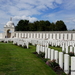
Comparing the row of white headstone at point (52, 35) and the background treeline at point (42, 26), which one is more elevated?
the background treeline at point (42, 26)

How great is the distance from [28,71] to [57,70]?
1485mm

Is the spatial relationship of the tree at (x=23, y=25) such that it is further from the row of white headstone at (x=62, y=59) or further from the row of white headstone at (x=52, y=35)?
the row of white headstone at (x=62, y=59)

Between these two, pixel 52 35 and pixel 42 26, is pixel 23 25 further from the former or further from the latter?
pixel 52 35

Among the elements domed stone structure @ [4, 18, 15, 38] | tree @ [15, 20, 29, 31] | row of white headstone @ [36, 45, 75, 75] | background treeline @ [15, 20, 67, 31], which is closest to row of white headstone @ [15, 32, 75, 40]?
domed stone structure @ [4, 18, 15, 38]

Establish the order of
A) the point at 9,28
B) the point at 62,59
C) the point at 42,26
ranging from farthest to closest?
the point at 42,26, the point at 9,28, the point at 62,59

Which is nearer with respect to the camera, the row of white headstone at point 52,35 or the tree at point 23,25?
the row of white headstone at point 52,35

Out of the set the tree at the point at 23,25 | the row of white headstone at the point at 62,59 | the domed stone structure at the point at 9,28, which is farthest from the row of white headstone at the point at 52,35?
the row of white headstone at the point at 62,59

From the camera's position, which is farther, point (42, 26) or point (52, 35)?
point (42, 26)

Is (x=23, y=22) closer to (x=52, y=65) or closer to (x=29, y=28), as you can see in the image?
(x=29, y=28)

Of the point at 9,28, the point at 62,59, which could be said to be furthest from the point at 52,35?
the point at 62,59

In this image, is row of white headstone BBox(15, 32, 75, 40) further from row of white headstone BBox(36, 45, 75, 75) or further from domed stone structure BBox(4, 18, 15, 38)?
row of white headstone BBox(36, 45, 75, 75)

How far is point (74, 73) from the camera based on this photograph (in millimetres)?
5488

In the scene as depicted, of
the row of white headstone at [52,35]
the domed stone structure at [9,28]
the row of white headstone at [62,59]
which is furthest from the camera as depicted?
the domed stone structure at [9,28]

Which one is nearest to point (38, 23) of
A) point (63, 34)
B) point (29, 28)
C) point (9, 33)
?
point (29, 28)
